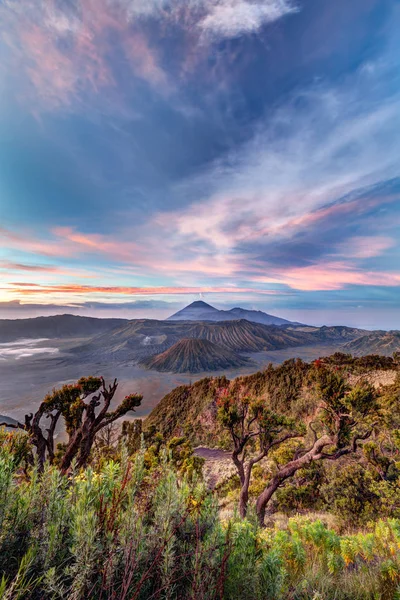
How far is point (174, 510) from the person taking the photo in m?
2.37

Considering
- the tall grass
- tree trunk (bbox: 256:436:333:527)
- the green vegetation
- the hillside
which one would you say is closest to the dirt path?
the hillside

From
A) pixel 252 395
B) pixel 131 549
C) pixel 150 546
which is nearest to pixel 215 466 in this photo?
pixel 252 395

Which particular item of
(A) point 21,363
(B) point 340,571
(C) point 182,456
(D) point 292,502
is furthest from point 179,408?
(A) point 21,363

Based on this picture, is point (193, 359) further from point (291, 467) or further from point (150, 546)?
point (150, 546)

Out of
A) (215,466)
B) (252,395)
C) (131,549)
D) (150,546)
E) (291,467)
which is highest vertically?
(131,549)

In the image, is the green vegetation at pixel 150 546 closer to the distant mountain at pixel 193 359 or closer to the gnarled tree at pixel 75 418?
the gnarled tree at pixel 75 418

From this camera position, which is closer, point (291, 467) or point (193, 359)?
point (291, 467)

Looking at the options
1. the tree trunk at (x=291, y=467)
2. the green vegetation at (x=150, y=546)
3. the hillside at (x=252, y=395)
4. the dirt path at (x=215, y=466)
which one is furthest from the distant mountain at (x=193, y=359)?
the green vegetation at (x=150, y=546)

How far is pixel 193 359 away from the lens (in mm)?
159375

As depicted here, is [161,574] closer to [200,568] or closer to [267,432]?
[200,568]

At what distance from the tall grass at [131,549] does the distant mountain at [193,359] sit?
496 ft

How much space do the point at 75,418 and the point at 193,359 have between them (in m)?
151

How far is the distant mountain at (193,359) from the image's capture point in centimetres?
15300

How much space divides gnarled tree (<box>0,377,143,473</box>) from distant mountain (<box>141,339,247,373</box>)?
140 metres
